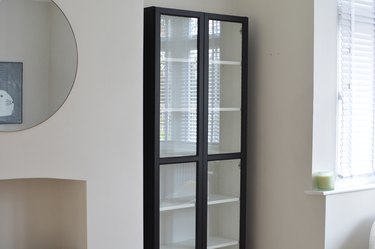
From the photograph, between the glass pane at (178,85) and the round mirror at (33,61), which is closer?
the round mirror at (33,61)

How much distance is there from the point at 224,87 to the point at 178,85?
377mm

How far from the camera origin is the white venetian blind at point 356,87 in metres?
3.68

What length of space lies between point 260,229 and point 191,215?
1.78 ft

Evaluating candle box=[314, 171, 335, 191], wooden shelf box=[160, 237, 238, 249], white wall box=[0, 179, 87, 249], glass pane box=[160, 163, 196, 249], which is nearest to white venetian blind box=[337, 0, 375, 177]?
candle box=[314, 171, 335, 191]

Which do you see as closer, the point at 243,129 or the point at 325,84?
the point at 325,84

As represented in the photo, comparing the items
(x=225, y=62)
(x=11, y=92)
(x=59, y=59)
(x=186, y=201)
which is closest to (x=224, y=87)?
(x=225, y=62)

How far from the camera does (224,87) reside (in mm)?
3863

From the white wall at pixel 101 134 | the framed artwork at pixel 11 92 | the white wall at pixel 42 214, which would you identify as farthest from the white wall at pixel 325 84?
the framed artwork at pixel 11 92

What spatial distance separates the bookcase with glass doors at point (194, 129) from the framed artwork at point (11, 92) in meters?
0.85

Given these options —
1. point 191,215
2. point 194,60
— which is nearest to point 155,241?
point 191,215

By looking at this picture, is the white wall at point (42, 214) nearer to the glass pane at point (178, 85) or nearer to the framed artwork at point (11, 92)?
the framed artwork at point (11, 92)

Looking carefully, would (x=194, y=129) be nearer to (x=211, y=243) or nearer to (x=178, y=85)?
(x=178, y=85)

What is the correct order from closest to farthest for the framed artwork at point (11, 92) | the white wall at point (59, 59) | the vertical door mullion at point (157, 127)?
the framed artwork at point (11, 92), the white wall at point (59, 59), the vertical door mullion at point (157, 127)

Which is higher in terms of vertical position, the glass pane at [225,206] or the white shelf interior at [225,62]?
the white shelf interior at [225,62]
